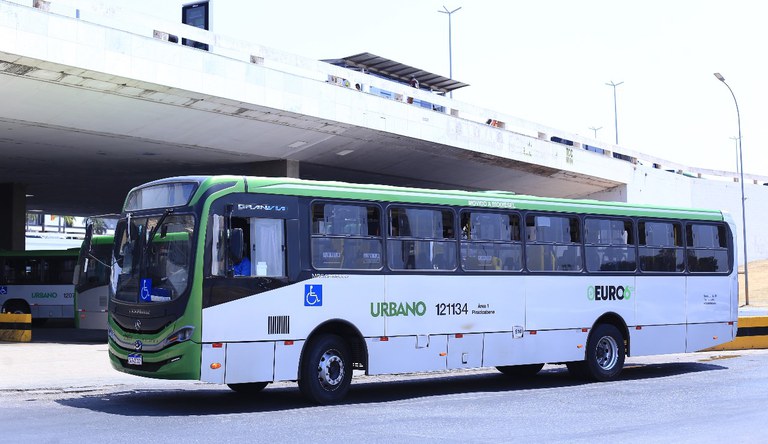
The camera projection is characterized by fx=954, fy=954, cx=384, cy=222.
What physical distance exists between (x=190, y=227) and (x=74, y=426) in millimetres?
3011

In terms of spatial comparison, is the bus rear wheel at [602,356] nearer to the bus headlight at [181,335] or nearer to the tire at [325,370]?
the tire at [325,370]

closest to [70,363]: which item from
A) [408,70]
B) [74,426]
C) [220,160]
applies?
[74,426]

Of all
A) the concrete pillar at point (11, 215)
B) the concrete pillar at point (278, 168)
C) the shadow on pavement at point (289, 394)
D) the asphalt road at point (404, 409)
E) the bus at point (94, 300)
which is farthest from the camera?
the concrete pillar at point (11, 215)

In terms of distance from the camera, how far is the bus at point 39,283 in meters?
36.1

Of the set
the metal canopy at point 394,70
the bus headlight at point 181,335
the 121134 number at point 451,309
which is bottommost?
the bus headlight at point 181,335

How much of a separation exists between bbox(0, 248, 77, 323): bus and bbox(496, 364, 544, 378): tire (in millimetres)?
22440

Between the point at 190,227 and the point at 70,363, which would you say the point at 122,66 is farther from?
the point at 190,227

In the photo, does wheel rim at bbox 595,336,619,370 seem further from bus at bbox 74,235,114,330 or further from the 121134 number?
bus at bbox 74,235,114,330

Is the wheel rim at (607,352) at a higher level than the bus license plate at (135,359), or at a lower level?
lower

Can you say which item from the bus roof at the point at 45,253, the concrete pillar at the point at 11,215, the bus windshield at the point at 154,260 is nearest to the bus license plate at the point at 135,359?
the bus windshield at the point at 154,260

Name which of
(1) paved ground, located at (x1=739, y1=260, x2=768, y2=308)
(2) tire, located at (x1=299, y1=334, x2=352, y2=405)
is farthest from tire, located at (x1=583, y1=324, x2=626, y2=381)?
(1) paved ground, located at (x1=739, y1=260, x2=768, y2=308)

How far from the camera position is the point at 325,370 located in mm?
13445

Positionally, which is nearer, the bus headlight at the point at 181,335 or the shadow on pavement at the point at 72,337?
the bus headlight at the point at 181,335

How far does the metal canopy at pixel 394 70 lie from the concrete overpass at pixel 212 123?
16.9 feet
